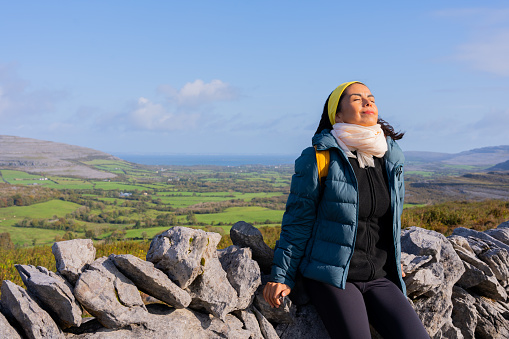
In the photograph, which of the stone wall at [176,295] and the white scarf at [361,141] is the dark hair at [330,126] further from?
the stone wall at [176,295]

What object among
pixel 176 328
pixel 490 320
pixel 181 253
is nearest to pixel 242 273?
pixel 181 253

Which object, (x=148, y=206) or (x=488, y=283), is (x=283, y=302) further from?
(x=148, y=206)

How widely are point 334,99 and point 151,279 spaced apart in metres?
2.68

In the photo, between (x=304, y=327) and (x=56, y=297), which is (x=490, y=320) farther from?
(x=56, y=297)

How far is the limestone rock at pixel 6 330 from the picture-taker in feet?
8.80

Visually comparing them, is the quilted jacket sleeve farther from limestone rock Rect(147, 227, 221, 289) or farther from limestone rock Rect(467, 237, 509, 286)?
limestone rock Rect(467, 237, 509, 286)

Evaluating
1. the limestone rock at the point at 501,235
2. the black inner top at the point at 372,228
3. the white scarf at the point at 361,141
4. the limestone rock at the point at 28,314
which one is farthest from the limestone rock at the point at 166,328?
the limestone rock at the point at 501,235

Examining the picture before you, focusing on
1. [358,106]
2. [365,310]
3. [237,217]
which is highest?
Result: [358,106]

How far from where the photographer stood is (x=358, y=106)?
3.70 m

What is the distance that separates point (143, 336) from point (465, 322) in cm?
472

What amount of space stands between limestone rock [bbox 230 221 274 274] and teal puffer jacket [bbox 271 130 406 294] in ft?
2.18

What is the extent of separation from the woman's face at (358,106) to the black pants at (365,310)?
5.57ft

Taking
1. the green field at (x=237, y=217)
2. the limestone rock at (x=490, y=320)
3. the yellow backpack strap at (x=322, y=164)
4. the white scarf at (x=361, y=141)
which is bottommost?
the green field at (x=237, y=217)

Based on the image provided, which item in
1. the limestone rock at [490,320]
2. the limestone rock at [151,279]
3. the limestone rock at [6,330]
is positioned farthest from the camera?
the limestone rock at [490,320]
